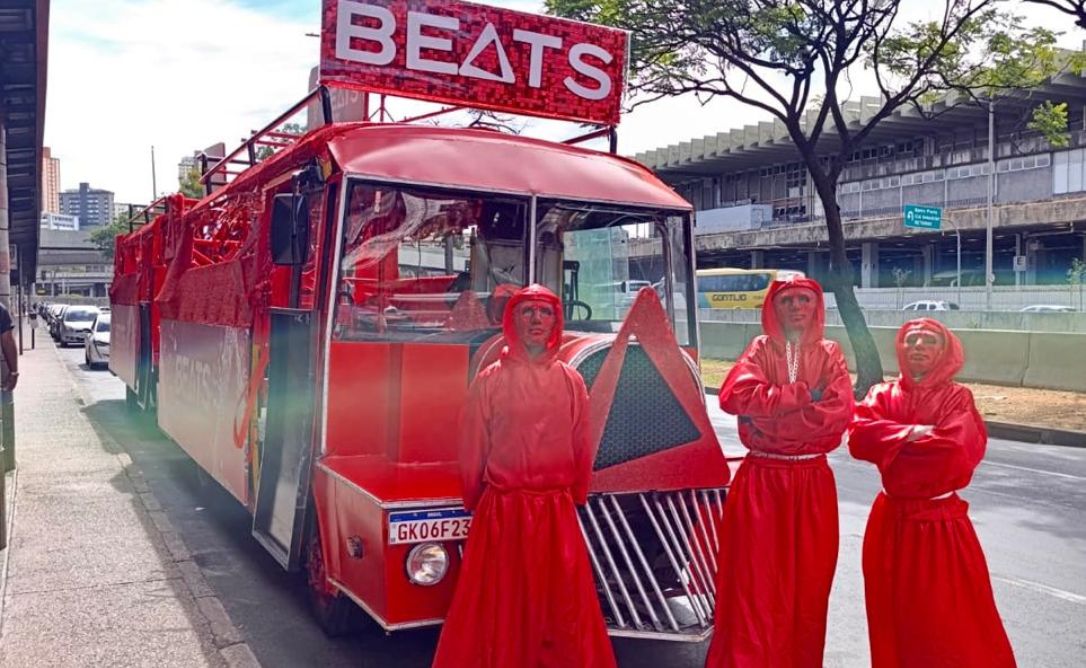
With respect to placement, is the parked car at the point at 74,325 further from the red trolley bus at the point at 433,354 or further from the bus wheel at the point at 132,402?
the red trolley bus at the point at 433,354

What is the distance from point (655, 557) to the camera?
4.70 metres

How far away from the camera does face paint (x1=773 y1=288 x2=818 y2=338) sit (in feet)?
13.3

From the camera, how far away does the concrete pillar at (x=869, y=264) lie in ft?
163

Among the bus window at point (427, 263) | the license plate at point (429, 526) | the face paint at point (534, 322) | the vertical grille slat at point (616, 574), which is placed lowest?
the vertical grille slat at point (616, 574)

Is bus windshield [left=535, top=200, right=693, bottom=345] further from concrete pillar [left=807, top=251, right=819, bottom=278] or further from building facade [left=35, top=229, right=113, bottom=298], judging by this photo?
building facade [left=35, top=229, right=113, bottom=298]

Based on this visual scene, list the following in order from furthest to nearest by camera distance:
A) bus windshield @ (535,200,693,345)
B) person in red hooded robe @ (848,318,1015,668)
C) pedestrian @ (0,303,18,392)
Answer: pedestrian @ (0,303,18,392) < bus windshield @ (535,200,693,345) < person in red hooded robe @ (848,318,1015,668)

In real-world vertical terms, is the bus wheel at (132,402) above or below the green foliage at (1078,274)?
below

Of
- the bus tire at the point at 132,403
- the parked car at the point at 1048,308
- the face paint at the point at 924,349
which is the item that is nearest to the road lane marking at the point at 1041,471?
the face paint at the point at 924,349

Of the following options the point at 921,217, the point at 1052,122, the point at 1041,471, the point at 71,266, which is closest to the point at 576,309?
the point at 1041,471

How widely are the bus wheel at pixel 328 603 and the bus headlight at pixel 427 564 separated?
103 centimetres

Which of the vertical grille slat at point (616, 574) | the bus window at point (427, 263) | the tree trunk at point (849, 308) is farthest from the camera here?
the tree trunk at point (849, 308)

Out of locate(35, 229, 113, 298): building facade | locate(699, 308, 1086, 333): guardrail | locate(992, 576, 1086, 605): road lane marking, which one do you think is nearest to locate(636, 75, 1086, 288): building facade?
locate(699, 308, 1086, 333): guardrail

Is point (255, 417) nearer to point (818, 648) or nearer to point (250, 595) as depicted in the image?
point (250, 595)

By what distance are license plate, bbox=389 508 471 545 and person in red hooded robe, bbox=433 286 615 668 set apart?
310 millimetres
